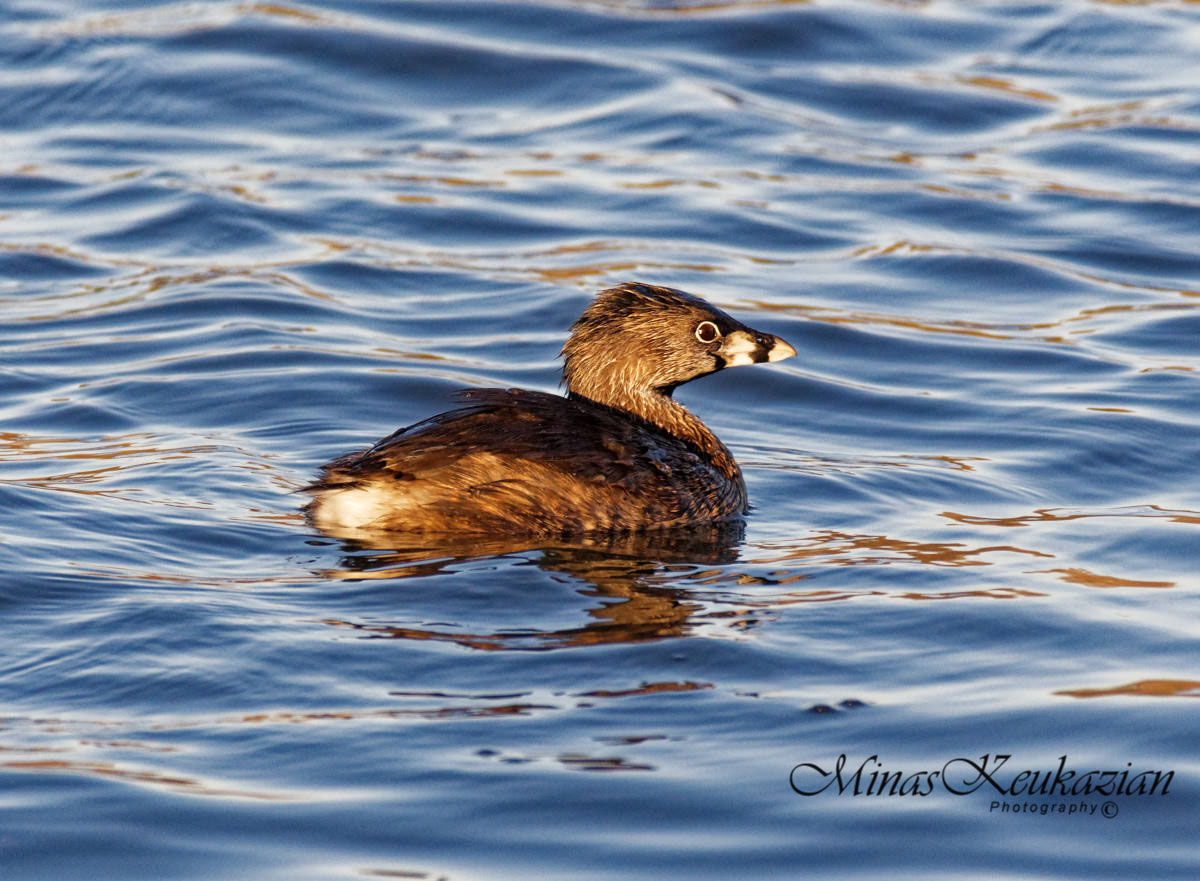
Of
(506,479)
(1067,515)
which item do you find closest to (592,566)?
(506,479)

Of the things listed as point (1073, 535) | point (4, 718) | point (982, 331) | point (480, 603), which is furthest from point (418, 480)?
point (982, 331)

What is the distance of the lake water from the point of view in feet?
16.0

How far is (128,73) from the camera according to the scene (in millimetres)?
15102

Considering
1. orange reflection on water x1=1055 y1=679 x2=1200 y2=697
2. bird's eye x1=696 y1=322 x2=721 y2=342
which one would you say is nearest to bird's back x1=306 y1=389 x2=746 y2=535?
bird's eye x1=696 y1=322 x2=721 y2=342

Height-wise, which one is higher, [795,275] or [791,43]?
[791,43]

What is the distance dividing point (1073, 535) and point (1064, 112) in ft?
26.5

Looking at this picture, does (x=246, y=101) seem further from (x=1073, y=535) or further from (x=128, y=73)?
(x=1073, y=535)

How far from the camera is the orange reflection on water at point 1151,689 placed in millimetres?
5684

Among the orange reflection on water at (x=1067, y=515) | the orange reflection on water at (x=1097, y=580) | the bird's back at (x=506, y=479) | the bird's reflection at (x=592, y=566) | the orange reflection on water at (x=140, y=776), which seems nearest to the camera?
the orange reflection on water at (x=140, y=776)

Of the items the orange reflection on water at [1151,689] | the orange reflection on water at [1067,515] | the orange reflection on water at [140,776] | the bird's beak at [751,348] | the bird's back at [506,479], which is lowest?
the orange reflection on water at [140,776]

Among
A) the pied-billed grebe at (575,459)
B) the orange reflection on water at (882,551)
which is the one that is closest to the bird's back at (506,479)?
the pied-billed grebe at (575,459)

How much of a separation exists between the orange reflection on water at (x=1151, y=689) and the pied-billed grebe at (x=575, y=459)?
209 cm

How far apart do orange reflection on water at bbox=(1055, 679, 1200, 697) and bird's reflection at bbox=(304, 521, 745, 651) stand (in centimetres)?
128

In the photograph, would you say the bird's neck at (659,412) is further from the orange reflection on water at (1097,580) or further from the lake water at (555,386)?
the orange reflection on water at (1097,580)
